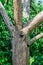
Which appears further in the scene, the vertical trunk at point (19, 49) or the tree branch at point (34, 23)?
the vertical trunk at point (19, 49)

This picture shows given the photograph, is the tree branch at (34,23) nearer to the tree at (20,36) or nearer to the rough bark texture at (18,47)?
the tree at (20,36)

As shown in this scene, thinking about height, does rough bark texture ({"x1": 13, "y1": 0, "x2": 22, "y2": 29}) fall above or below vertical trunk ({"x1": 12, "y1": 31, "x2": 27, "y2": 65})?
above

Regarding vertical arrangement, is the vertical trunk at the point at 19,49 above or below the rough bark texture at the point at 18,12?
below

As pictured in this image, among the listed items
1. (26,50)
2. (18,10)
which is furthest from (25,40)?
(18,10)

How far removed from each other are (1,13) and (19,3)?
0.61 meters

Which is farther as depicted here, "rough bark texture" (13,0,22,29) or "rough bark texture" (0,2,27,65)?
"rough bark texture" (0,2,27,65)

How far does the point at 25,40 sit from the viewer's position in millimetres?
5383

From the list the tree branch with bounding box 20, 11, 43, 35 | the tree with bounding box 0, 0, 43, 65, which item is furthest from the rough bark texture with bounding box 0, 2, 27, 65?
the tree branch with bounding box 20, 11, 43, 35

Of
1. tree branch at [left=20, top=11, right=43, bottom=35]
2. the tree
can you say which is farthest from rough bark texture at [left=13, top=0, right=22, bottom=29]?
tree branch at [left=20, top=11, right=43, bottom=35]

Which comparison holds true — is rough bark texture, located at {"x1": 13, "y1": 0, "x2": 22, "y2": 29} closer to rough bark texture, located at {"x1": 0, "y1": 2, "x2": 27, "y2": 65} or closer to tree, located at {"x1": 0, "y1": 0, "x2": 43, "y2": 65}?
tree, located at {"x1": 0, "y1": 0, "x2": 43, "y2": 65}

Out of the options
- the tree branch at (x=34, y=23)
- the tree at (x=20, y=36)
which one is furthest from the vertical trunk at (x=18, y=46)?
the tree branch at (x=34, y=23)

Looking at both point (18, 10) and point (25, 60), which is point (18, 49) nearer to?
point (25, 60)

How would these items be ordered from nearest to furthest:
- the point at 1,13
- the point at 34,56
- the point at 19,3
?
the point at 19,3, the point at 1,13, the point at 34,56

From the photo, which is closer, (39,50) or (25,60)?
(25,60)
